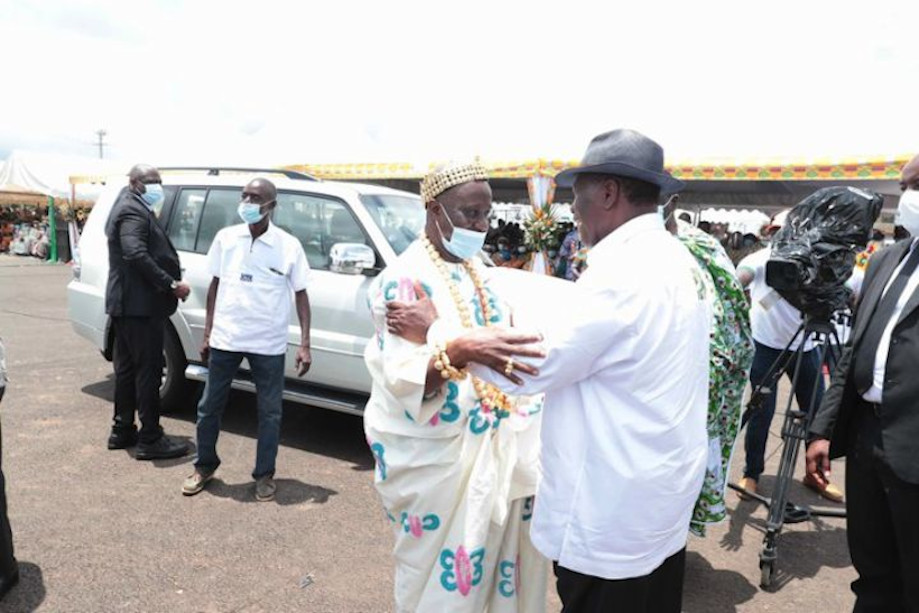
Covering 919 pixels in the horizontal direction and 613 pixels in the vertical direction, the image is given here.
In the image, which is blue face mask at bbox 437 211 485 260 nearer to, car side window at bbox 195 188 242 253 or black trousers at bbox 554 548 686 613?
black trousers at bbox 554 548 686 613

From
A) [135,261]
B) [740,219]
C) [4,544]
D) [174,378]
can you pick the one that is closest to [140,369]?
[135,261]

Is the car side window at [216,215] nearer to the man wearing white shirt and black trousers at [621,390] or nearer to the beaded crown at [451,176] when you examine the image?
the beaded crown at [451,176]

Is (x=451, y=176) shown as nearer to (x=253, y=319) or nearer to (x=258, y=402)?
(x=253, y=319)

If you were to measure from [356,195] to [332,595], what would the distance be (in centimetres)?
291

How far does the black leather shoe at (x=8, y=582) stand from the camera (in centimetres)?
275

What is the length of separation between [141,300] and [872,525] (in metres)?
4.27

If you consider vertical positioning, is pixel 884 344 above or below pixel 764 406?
above

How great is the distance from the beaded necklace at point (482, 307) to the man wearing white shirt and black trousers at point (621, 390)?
1.38ft

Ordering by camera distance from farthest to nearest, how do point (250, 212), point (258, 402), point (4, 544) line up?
1. point (258, 402)
2. point (250, 212)
3. point (4, 544)

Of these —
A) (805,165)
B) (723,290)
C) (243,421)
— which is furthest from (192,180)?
(805,165)

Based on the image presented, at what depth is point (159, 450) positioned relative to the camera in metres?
4.42

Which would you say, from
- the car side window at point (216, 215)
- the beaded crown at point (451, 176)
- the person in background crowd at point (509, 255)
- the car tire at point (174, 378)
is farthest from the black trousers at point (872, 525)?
the person in background crowd at point (509, 255)

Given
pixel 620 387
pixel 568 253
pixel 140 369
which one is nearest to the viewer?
pixel 620 387

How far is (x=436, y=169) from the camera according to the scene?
2.21 meters
